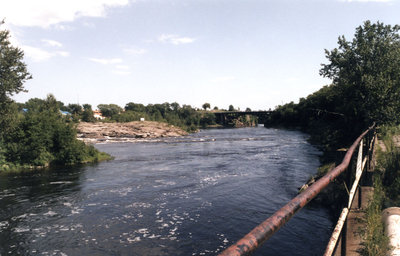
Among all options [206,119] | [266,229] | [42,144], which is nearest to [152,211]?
[266,229]

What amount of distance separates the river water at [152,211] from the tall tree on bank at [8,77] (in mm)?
7770

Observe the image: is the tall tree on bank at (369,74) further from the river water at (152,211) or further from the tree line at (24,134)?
the tree line at (24,134)

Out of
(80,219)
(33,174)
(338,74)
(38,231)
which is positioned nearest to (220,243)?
(80,219)

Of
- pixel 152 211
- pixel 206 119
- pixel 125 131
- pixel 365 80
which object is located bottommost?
pixel 152 211

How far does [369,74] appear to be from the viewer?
90.9ft

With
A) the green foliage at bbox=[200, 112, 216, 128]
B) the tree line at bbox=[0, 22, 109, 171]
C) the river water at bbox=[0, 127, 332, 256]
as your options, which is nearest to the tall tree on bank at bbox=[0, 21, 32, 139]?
the tree line at bbox=[0, 22, 109, 171]

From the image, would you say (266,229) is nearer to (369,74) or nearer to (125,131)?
(369,74)

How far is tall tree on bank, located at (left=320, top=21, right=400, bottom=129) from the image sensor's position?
24109mm

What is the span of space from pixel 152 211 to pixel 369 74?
25.5 m

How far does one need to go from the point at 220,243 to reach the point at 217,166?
17.6 m

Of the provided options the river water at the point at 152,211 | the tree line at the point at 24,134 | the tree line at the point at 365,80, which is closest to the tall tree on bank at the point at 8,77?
the tree line at the point at 24,134

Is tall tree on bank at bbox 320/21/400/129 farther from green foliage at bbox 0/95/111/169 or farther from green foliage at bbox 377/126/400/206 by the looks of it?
green foliage at bbox 0/95/111/169

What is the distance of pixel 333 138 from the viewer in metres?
31.3

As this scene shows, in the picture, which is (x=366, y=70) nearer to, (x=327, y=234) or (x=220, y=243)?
(x=327, y=234)
